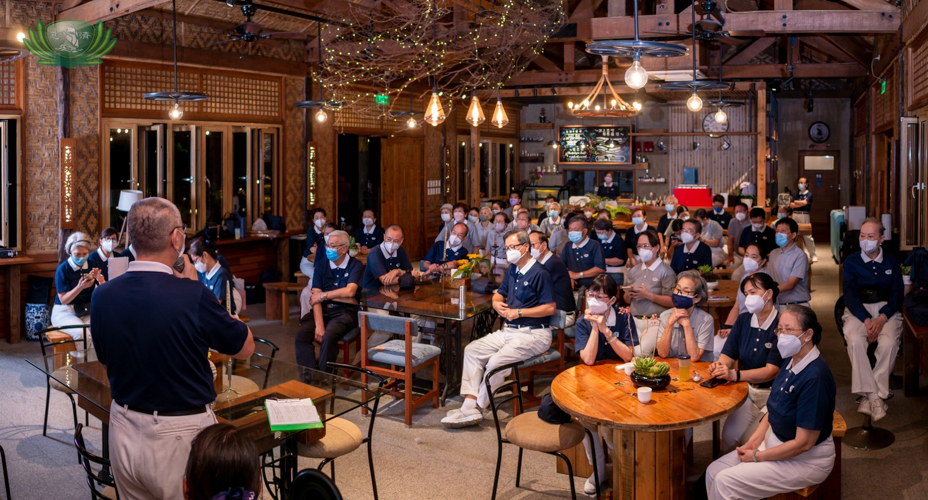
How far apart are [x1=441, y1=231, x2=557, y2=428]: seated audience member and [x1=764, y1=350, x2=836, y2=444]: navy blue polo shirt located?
227 cm

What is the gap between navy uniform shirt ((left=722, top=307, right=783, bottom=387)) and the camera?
4496mm

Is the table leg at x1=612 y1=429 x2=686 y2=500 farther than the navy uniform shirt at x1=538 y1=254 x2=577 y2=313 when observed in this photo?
No

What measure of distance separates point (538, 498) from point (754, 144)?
52.5ft

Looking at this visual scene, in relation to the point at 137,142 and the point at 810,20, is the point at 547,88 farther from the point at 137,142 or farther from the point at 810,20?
the point at 137,142

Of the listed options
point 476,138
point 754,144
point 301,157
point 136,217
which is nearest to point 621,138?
point 754,144

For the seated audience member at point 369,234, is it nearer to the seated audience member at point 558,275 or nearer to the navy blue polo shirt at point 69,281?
the navy blue polo shirt at point 69,281

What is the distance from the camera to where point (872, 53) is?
13.1 meters

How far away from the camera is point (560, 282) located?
638cm

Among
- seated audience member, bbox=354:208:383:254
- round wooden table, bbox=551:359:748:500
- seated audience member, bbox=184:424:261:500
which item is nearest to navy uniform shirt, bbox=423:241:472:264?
seated audience member, bbox=354:208:383:254

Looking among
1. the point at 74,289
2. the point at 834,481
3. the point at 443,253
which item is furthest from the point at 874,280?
the point at 74,289

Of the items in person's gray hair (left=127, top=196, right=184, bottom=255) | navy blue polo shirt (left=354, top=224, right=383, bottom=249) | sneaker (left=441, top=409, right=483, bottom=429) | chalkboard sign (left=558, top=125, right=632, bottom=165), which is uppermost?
chalkboard sign (left=558, top=125, right=632, bottom=165)

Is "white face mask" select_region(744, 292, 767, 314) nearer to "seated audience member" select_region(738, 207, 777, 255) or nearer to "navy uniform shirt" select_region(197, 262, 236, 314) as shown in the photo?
"navy uniform shirt" select_region(197, 262, 236, 314)

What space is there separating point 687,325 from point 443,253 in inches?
166

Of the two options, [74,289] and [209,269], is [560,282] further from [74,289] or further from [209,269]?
[74,289]
